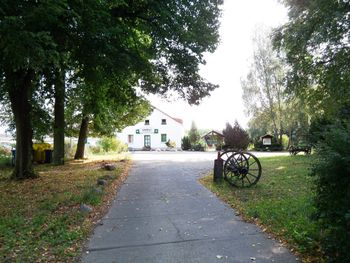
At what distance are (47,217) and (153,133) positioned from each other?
171ft

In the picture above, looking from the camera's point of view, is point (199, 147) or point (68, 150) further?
point (199, 147)

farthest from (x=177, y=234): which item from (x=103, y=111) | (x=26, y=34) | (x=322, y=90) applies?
(x=103, y=111)

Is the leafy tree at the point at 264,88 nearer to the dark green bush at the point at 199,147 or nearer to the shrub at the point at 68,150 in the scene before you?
the dark green bush at the point at 199,147

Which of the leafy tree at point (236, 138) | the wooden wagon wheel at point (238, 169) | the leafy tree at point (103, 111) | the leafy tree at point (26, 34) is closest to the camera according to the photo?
the leafy tree at point (26, 34)

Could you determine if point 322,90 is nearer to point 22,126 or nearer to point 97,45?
point 97,45

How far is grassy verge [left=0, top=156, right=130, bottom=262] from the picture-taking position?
5746 mm

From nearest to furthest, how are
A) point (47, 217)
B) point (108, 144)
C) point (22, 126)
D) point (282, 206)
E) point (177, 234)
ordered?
point (177, 234), point (47, 217), point (282, 206), point (22, 126), point (108, 144)

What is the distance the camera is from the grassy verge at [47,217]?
5.75 m

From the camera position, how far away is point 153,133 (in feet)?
196

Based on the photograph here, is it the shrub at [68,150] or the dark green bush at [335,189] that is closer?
the dark green bush at [335,189]

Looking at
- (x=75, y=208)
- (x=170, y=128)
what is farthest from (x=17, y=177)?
(x=170, y=128)

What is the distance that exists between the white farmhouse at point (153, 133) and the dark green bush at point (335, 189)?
54.6m

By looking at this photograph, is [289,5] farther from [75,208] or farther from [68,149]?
[68,149]

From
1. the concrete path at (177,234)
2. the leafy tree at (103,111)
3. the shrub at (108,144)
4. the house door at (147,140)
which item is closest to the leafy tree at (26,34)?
the concrete path at (177,234)
